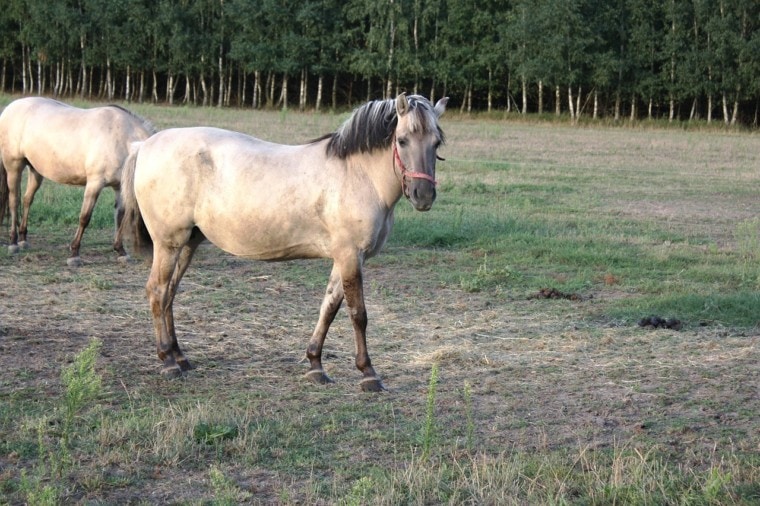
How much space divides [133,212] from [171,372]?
1.38 m

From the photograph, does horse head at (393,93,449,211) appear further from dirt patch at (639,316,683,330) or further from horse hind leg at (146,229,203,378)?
dirt patch at (639,316,683,330)

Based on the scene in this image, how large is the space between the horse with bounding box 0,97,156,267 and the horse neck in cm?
480

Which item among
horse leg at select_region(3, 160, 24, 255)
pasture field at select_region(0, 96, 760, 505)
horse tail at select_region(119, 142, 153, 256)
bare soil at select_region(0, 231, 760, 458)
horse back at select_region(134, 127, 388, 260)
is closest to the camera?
pasture field at select_region(0, 96, 760, 505)

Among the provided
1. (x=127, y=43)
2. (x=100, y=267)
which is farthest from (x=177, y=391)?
(x=127, y=43)

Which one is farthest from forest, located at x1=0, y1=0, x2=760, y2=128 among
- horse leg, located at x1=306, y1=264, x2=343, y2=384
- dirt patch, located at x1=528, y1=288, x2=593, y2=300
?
horse leg, located at x1=306, y1=264, x2=343, y2=384

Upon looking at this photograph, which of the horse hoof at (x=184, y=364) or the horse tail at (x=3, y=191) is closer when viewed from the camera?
the horse hoof at (x=184, y=364)

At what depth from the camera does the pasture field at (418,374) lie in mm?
4500

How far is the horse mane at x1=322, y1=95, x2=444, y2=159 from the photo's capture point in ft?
19.7

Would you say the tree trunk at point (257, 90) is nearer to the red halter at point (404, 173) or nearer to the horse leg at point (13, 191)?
the horse leg at point (13, 191)

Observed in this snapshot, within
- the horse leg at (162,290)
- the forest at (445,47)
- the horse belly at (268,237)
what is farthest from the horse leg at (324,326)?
the forest at (445,47)

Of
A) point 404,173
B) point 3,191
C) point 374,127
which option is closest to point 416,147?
point 404,173

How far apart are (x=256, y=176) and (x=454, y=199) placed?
9.18m

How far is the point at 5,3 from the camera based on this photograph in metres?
55.9

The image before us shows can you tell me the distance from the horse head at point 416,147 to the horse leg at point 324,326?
853 mm
